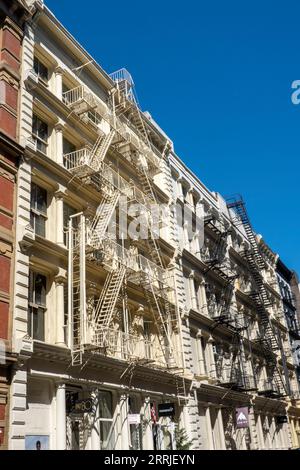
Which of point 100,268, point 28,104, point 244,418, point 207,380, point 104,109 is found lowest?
point 244,418

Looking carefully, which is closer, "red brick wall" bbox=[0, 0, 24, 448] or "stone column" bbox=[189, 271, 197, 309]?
"red brick wall" bbox=[0, 0, 24, 448]

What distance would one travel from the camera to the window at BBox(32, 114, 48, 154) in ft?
65.7

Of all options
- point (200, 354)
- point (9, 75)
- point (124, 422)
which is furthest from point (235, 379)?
point (9, 75)

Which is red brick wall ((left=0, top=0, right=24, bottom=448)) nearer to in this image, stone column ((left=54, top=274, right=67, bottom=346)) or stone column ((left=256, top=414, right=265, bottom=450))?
stone column ((left=54, top=274, right=67, bottom=346))

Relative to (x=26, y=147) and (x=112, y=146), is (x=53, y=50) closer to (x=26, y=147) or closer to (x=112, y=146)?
(x=112, y=146)

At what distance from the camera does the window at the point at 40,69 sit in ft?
70.5

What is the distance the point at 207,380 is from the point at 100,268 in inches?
436

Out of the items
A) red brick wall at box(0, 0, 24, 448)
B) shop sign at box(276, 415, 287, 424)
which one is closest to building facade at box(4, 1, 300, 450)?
red brick wall at box(0, 0, 24, 448)

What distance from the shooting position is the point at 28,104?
757 inches

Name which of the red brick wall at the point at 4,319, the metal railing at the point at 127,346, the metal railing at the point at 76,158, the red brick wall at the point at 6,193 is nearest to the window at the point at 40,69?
the metal railing at the point at 76,158

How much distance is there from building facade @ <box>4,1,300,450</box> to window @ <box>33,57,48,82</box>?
2.9 inches

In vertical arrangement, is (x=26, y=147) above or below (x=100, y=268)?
above

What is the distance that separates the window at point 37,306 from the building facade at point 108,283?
5cm

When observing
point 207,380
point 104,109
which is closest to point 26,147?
A: point 104,109
